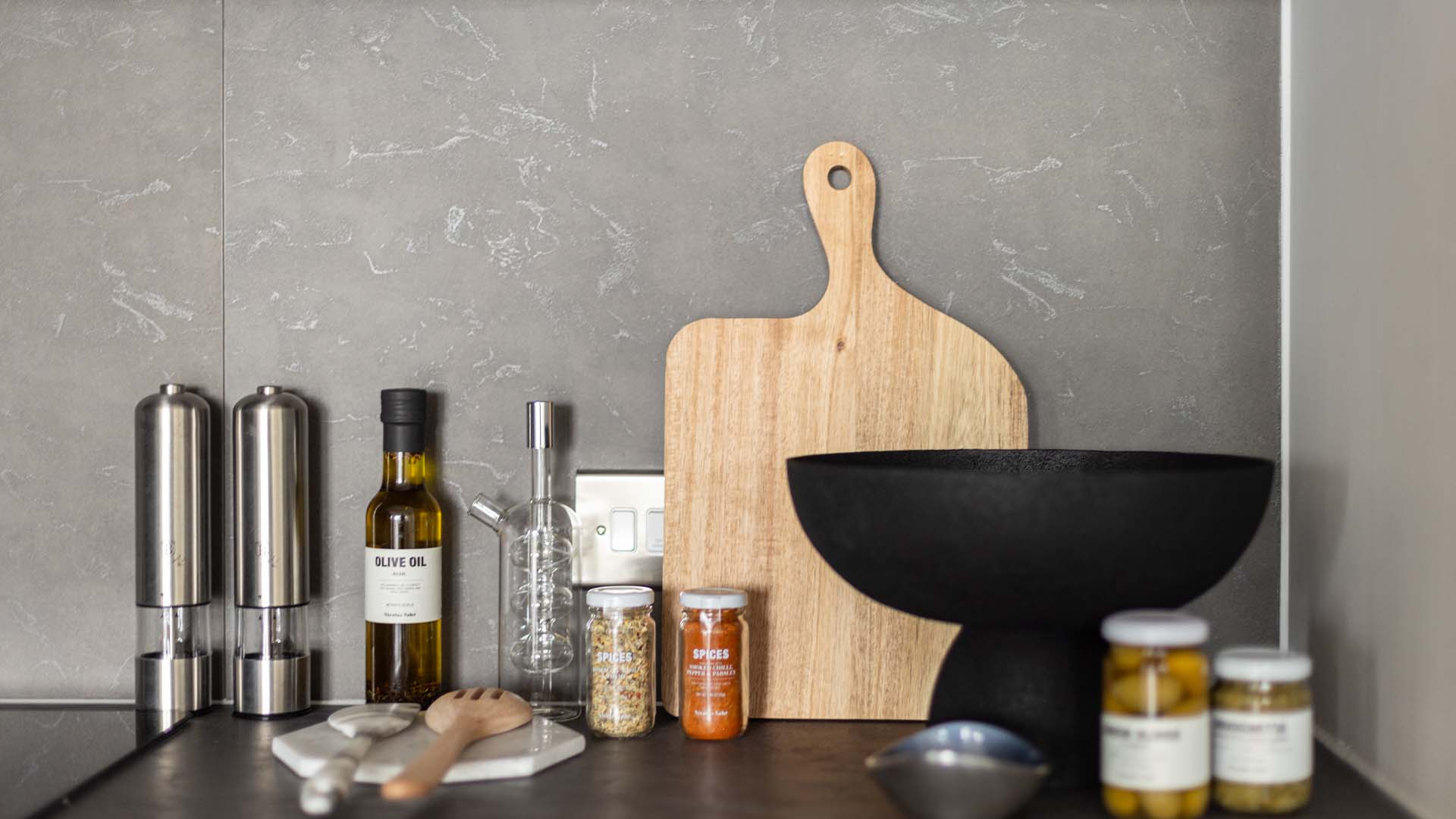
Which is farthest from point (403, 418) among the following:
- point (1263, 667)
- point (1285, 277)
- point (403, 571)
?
point (1285, 277)

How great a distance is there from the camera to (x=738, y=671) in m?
0.94

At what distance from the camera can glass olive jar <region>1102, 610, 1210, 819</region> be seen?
27.5 inches

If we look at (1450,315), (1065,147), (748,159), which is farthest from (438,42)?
(1450,315)

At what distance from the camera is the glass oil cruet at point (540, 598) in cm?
103

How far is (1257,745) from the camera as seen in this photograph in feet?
2.39

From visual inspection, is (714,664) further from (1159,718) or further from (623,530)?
(1159,718)

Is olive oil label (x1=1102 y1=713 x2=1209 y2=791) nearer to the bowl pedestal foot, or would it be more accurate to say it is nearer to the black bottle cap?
the bowl pedestal foot

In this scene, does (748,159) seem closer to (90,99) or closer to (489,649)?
(489,649)

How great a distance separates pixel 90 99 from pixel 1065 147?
97cm

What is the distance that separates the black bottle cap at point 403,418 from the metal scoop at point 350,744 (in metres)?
0.23

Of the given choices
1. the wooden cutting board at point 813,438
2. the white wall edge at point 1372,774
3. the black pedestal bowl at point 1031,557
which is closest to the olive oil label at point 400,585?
the wooden cutting board at point 813,438

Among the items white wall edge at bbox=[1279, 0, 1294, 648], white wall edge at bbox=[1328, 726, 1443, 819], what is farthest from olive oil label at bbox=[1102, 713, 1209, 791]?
white wall edge at bbox=[1279, 0, 1294, 648]

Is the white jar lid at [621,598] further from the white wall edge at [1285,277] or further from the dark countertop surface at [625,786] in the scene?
the white wall edge at [1285,277]

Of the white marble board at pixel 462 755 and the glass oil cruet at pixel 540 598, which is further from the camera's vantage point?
the glass oil cruet at pixel 540 598
